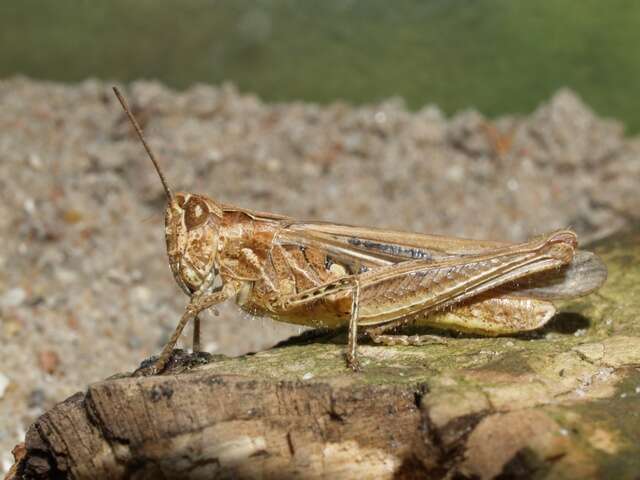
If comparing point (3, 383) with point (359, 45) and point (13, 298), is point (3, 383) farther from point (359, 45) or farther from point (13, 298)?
point (359, 45)

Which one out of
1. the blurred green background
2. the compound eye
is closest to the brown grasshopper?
the compound eye

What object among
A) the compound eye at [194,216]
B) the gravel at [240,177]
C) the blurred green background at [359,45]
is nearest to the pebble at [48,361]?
the gravel at [240,177]

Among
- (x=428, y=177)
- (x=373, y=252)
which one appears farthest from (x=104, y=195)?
(x=373, y=252)

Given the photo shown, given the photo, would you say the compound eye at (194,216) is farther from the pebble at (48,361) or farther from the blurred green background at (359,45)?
the blurred green background at (359,45)

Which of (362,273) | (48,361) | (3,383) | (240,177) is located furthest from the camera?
(240,177)

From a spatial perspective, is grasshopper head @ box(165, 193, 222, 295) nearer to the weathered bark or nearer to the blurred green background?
the weathered bark

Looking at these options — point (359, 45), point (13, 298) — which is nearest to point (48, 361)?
point (13, 298)

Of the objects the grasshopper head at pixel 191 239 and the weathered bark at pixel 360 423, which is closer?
the weathered bark at pixel 360 423
